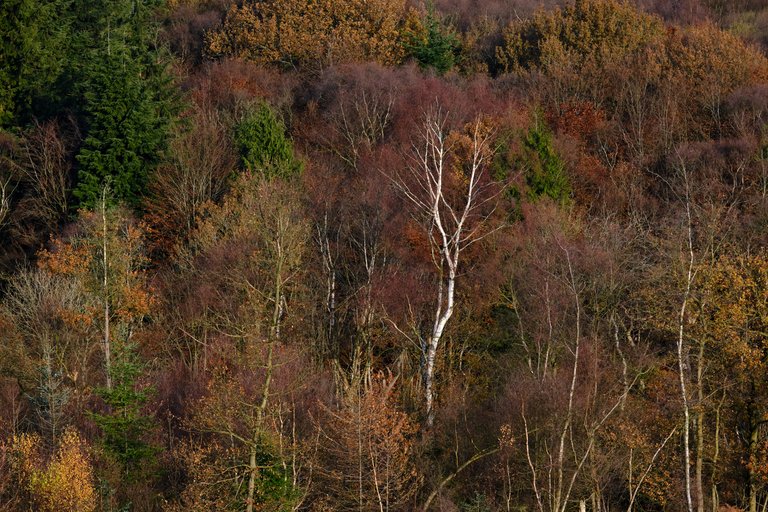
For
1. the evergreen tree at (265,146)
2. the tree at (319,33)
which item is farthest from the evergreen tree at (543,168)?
the tree at (319,33)

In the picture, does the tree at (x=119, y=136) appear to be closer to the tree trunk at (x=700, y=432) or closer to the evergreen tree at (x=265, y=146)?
the evergreen tree at (x=265, y=146)

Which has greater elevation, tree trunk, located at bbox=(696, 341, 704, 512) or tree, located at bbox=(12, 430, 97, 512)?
tree trunk, located at bbox=(696, 341, 704, 512)

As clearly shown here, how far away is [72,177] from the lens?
4212 cm

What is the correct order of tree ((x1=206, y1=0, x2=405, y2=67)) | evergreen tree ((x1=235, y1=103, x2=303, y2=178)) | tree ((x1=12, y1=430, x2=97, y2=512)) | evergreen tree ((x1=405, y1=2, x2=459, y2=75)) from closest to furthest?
1. tree ((x1=12, y1=430, x2=97, y2=512))
2. evergreen tree ((x1=235, y1=103, x2=303, y2=178))
3. tree ((x1=206, y1=0, x2=405, y2=67))
4. evergreen tree ((x1=405, y1=2, x2=459, y2=75))

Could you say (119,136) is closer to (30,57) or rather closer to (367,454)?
(30,57)

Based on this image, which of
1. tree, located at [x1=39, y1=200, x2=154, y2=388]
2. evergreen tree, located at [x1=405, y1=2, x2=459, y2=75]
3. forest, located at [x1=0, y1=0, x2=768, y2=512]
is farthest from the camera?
evergreen tree, located at [x1=405, y1=2, x2=459, y2=75]

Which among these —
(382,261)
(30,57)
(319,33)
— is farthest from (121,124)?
(319,33)

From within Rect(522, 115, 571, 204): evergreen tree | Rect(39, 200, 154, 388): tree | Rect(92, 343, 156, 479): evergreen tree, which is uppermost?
Rect(522, 115, 571, 204): evergreen tree

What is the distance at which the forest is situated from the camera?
25.1 metres

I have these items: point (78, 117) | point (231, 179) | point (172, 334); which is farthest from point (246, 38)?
point (172, 334)

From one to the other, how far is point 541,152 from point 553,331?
12779mm

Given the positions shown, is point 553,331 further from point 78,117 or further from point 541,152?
point 78,117

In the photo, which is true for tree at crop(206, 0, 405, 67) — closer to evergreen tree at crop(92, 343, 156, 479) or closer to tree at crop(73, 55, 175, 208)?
tree at crop(73, 55, 175, 208)

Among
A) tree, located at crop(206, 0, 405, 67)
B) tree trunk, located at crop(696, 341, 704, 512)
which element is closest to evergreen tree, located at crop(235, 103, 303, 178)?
tree, located at crop(206, 0, 405, 67)
